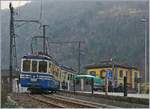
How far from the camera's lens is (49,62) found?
30266 millimetres

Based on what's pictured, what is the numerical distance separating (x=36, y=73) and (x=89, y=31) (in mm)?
14599

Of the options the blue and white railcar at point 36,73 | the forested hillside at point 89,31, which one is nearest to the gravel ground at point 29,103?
the blue and white railcar at point 36,73

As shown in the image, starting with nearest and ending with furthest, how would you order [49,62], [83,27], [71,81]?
[49,62], [71,81], [83,27]

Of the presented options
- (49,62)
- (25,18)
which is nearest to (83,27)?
(25,18)

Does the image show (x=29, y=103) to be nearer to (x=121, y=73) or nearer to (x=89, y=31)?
(x=121, y=73)

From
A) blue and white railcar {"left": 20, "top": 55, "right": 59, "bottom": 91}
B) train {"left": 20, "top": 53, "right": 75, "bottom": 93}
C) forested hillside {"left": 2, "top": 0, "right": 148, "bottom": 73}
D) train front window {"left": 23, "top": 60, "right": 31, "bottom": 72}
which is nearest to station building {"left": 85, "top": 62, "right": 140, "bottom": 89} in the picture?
forested hillside {"left": 2, "top": 0, "right": 148, "bottom": 73}

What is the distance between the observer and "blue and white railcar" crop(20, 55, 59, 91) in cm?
2988

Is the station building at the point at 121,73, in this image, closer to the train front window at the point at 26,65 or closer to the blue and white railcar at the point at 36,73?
the blue and white railcar at the point at 36,73

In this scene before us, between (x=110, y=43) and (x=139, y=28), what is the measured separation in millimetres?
5371

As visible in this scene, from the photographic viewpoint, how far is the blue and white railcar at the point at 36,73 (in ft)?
98.0

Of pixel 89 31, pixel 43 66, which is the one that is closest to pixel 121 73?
pixel 89 31

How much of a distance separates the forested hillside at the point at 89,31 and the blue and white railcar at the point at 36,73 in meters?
1.98

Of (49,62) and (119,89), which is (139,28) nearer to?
(119,89)

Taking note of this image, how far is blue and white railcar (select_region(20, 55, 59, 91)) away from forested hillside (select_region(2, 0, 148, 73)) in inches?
77.9
